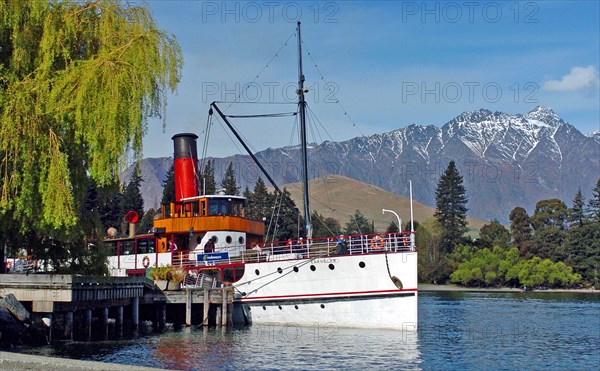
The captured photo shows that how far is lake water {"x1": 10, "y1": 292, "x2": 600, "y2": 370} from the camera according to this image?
25203 millimetres

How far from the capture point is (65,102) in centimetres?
2294

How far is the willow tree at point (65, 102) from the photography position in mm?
22250

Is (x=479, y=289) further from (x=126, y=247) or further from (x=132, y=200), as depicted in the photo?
(x=126, y=247)

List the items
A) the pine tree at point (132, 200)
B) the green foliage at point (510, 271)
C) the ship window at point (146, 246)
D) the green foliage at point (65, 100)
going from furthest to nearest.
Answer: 1. the green foliage at point (510, 271)
2. the pine tree at point (132, 200)
3. the ship window at point (146, 246)
4. the green foliage at point (65, 100)

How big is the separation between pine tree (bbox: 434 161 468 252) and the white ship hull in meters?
90.0

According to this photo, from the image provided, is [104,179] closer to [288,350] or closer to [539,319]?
[288,350]

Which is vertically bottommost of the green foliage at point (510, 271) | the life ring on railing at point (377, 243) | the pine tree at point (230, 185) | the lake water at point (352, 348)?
the lake water at point (352, 348)

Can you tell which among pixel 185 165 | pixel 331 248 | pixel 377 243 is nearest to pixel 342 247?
pixel 331 248

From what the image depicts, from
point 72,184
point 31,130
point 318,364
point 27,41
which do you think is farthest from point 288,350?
point 27,41

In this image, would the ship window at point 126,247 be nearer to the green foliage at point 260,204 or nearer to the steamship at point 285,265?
the steamship at point 285,265

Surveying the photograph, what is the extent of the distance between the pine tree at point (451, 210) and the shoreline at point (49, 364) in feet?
367

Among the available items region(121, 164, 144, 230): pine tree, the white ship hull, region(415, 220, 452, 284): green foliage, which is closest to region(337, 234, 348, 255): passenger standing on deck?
the white ship hull

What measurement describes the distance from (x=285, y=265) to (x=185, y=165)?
12.9m

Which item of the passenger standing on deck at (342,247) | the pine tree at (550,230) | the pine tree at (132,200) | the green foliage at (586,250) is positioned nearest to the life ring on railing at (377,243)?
the passenger standing on deck at (342,247)
